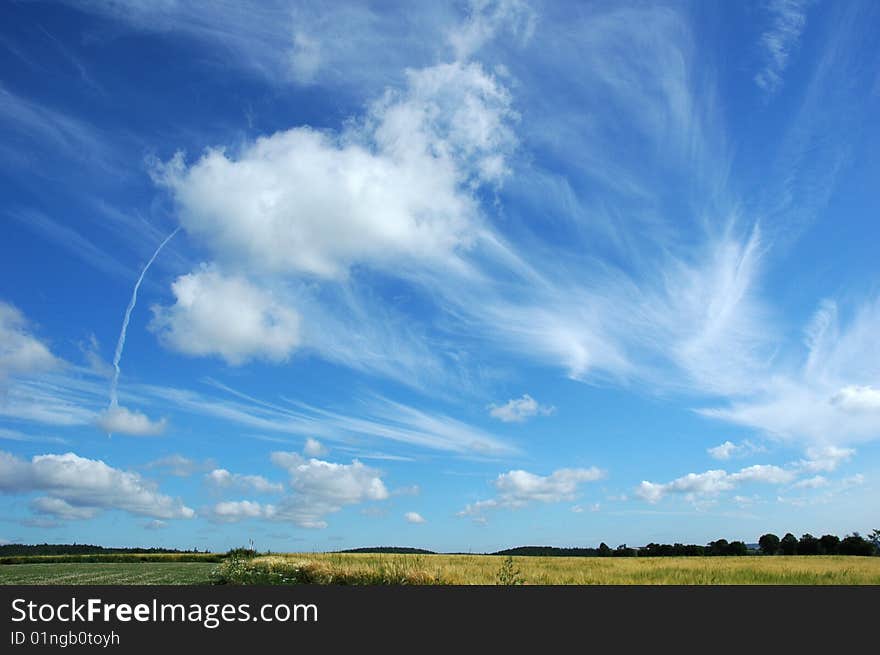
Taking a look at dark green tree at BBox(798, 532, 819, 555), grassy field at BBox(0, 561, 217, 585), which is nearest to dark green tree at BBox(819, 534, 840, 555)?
dark green tree at BBox(798, 532, 819, 555)

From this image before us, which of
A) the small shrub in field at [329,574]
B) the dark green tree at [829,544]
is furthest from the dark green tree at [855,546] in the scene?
the small shrub in field at [329,574]

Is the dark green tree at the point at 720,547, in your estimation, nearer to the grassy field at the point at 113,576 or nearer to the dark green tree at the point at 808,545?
the dark green tree at the point at 808,545

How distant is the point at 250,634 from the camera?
1622 cm

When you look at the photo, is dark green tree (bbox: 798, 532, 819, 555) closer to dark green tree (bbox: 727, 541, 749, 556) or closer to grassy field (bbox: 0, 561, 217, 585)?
dark green tree (bbox: 727, 541, 749, 556)

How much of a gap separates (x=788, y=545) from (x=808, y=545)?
5.90m

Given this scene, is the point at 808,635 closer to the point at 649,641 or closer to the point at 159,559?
the point at 649,641

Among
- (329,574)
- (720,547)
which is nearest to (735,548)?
(720,547)

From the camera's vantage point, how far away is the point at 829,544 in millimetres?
95750

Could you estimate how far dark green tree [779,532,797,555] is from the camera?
103m

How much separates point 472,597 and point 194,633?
24.0 ft

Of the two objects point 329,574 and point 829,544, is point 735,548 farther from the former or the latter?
point 329,574

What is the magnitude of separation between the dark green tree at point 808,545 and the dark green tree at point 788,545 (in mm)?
1472

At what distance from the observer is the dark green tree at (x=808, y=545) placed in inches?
3856

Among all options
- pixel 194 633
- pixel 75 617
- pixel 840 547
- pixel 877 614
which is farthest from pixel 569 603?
pixel 840 547
